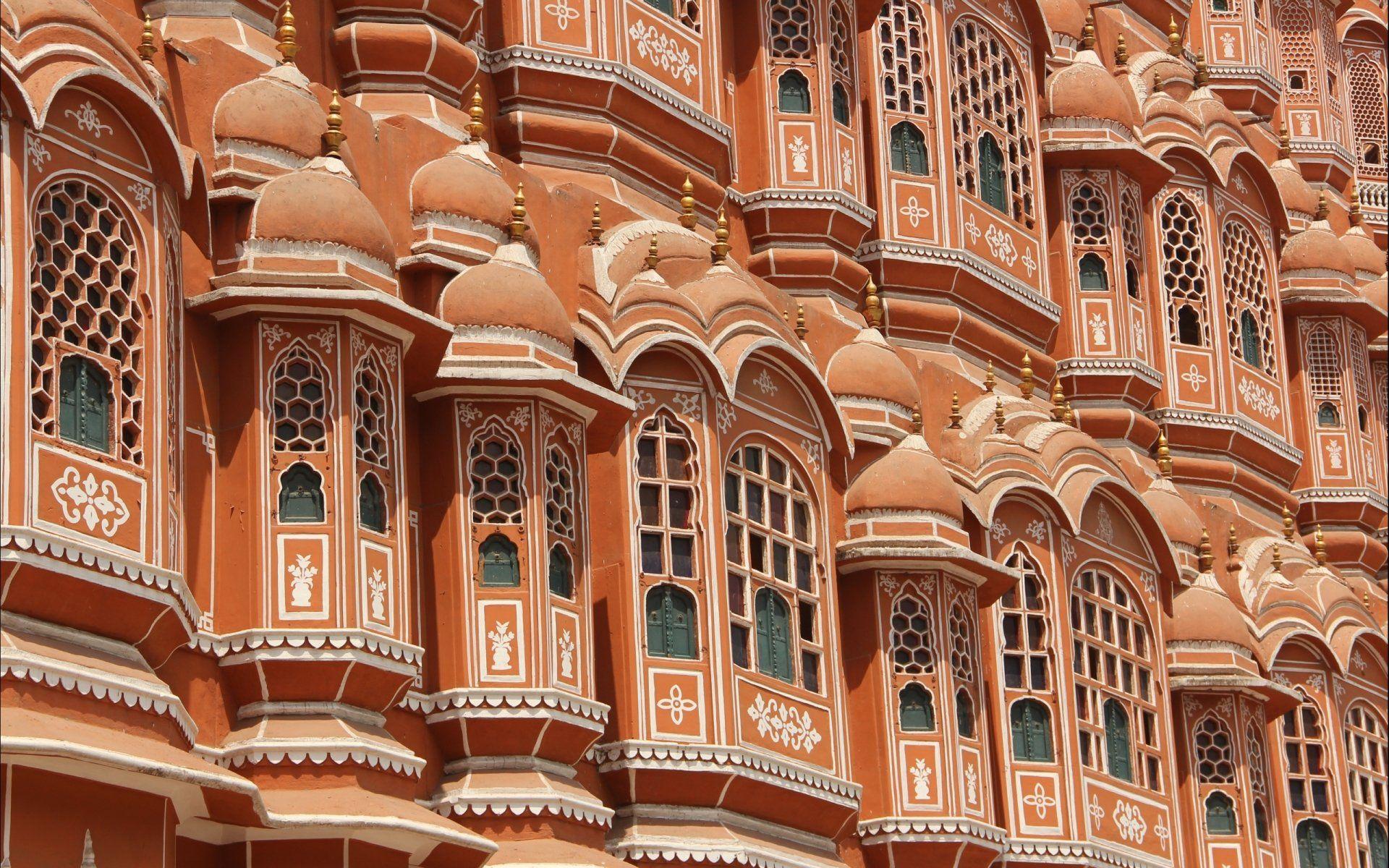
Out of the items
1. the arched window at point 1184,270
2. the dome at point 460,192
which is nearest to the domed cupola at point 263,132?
the dome at point 460,192

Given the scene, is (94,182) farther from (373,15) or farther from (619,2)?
(619,2)

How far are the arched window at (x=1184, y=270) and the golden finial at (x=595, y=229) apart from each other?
454 inches

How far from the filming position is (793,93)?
26562mm

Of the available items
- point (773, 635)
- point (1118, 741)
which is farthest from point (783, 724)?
point (1118, 741)

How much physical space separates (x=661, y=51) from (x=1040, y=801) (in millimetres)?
7361

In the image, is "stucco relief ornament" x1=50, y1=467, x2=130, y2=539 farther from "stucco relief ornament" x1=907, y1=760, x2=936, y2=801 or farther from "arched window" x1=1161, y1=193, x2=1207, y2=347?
"arched window" x1=1161, y1=193, x2=1207, y2=347

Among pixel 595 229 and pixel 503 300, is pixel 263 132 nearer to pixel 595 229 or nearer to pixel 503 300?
pixel 503 300

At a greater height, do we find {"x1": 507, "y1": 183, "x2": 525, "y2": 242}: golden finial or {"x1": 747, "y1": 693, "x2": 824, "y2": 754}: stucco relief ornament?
{"x1": 507, "y1": 183, "x2": 525, "y2": 242}: golden finial

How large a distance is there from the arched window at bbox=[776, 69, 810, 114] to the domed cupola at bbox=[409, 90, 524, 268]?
6559 millimetres

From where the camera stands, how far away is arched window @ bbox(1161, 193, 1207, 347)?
1255 inches

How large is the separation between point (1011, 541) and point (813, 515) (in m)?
3.03

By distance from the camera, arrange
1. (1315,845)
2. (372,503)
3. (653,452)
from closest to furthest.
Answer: (372,503) < (653,452) < (1315,845)

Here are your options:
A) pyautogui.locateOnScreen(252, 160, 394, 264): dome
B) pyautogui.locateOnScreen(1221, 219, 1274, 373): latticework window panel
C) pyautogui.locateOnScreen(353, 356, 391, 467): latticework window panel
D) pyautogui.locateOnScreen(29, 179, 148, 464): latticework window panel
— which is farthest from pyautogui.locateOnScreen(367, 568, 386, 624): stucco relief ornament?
pyautogui.locateOnScreen(1221, 219, 1274, 373): latticework window panel

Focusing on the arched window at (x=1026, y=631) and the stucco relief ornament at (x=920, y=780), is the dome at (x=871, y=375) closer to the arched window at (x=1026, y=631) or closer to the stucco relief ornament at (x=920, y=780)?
the arched window at (x=1026, y=631)
